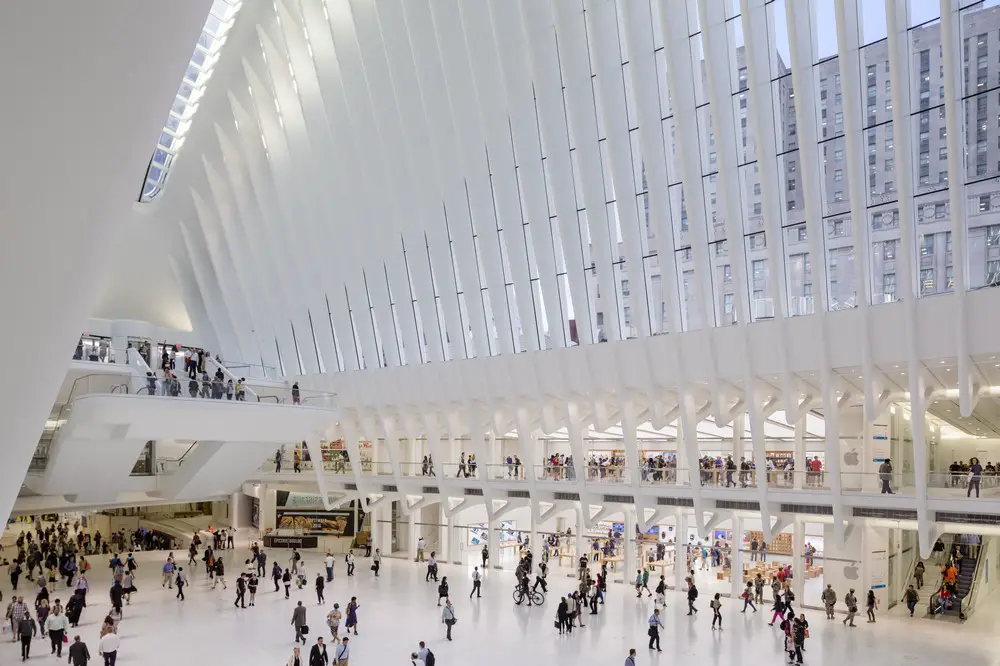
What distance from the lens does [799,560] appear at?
26.1 m

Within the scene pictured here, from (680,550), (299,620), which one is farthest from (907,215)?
(299,620)

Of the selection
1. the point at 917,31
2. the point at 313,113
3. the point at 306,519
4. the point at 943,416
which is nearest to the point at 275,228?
the point at 313,113

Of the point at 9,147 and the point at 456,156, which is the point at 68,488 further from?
the point at 9,147

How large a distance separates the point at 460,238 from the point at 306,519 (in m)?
18.5

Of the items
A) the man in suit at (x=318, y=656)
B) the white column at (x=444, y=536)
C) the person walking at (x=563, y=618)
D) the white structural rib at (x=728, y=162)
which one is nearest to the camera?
the man in suit at (x=318, y=656)

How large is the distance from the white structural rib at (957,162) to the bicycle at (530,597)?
1386 cm

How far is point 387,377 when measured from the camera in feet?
104

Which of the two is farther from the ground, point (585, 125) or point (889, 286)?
point (585, 125)

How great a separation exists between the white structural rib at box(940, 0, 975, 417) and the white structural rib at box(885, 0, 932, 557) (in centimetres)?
81

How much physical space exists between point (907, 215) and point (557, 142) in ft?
32.1

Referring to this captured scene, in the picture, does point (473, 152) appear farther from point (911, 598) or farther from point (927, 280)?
point (911, 598)

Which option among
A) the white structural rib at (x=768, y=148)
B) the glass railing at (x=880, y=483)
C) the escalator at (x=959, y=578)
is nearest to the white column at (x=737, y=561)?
the escalator at (x=959, y=578)

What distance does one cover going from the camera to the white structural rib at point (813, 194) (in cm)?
1805

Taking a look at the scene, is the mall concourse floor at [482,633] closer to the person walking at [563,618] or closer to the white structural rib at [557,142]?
the person walking at [563,618]
